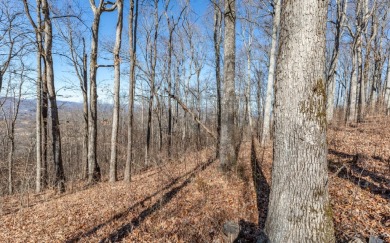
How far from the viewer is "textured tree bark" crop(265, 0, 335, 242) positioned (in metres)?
2.46

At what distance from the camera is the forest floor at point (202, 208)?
3.83m

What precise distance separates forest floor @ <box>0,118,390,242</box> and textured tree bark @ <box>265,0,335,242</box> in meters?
1.21

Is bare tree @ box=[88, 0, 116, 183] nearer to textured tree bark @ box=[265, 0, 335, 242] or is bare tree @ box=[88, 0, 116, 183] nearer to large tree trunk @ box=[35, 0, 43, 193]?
large tree trunk @ box=[35, 0, 43, 193]

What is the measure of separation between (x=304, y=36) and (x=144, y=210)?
503cm

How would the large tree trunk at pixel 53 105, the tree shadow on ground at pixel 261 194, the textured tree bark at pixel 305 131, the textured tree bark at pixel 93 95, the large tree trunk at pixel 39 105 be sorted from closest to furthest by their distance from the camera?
the textured tree bark at pixel 305 131 < the tree shadow on ground at pixel 261 194 < the large tree trunk at pixel 53 105 < the large tree trunk at pixel 39 105 < the textured tree bark at pixel 93 95

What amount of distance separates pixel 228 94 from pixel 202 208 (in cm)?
327

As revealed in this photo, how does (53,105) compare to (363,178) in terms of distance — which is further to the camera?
(53,105)

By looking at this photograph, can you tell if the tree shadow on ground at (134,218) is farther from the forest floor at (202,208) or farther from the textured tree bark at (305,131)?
the textured tree bark at (305,131)

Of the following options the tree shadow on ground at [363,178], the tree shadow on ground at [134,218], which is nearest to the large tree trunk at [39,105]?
the tree shadow on ground at [134,218]

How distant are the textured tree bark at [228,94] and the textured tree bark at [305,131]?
374 cm

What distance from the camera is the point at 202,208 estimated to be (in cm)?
488

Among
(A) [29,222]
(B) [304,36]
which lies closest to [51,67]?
(A) [29,222]

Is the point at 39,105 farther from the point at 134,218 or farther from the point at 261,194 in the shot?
the point at 261,194

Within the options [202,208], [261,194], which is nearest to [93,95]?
[202,208]
